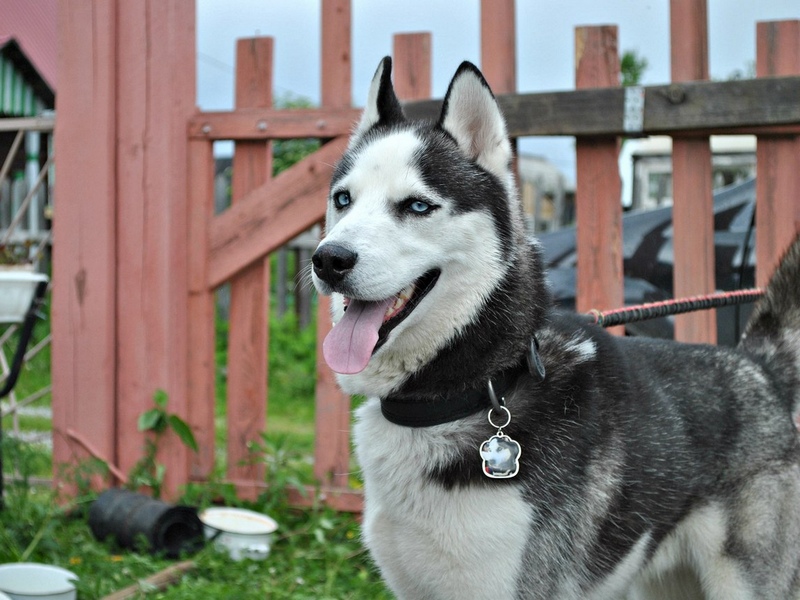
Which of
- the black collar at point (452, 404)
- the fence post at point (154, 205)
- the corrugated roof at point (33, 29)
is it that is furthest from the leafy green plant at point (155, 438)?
the corrugated roof at point (33, 29)

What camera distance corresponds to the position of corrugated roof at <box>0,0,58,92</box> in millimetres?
10633

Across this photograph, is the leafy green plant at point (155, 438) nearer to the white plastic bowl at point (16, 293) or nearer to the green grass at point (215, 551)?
the green grass at point (215, 551)

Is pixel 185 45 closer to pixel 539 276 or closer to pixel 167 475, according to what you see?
pixel 167 475

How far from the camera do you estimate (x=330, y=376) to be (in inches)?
156

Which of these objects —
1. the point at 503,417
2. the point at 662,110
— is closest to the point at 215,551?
the point at 503,417

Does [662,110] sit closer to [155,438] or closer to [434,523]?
[434,523]

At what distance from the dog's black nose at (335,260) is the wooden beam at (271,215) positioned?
191cm

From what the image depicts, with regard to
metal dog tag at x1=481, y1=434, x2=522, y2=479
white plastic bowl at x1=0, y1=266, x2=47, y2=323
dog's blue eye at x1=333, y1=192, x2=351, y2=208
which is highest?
dog's blue eye at x1=333, y1=192, x2=351, y2=208

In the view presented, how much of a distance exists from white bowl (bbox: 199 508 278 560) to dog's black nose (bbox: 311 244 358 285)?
6.70ft

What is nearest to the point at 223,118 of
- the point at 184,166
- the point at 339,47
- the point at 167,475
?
the point at 184,166

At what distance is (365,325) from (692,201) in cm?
201

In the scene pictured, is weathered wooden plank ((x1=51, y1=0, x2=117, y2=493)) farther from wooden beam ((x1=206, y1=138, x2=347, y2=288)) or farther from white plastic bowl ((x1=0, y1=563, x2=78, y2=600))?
white plastic bowl ((x1=0, y1=563, x2=78, y2=600))

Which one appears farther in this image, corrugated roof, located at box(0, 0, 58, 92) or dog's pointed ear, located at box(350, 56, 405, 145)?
corrugated roof, located at box(0, 0, 58, 92)

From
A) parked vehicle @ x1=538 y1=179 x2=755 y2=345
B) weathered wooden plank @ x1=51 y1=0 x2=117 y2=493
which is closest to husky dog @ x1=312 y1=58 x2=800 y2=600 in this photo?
parked vehicle @ x1=538 y1=179 x2=755 y2=345
